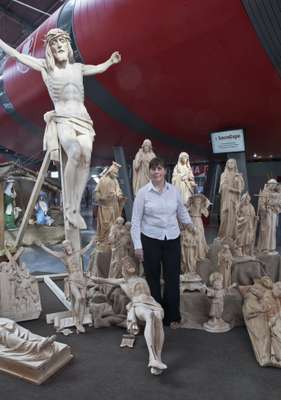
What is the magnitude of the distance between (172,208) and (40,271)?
3740mm

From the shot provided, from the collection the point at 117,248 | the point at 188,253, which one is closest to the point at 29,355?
the point at 117,248

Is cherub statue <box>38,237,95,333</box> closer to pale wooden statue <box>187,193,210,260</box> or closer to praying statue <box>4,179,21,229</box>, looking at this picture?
pale wooden statue <box>187,193,210,260</box>

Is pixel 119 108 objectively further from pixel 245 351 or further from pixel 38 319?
pixel 245 351

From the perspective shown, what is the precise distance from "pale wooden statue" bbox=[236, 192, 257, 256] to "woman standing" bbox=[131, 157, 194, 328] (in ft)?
5.35

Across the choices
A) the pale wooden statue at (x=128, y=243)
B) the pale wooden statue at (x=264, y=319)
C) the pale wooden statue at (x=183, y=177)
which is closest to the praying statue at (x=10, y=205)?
the pale wooden statue at (x=183, y=177)

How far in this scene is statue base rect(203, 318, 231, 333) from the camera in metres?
3.28

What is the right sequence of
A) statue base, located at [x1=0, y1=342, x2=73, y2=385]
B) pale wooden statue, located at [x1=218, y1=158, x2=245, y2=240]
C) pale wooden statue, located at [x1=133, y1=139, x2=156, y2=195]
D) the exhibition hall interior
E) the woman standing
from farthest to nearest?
pale wooden statue, located at [x1=218, y1=158, x2=245, y2=240], pale wooden statue, located at [x1=133, y1=139, x2=156, y2=195], the woman standing, the exhibition hall interior, statue base, located at [x1=0, y1=342, x2=73, y2=385]

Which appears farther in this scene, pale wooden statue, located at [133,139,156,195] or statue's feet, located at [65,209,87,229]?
pale wooden statue, located at [133,139,156,195]

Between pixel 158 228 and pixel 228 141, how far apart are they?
438cm

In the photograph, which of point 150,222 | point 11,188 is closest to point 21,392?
point 150,222

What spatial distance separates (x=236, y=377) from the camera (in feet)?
8.20

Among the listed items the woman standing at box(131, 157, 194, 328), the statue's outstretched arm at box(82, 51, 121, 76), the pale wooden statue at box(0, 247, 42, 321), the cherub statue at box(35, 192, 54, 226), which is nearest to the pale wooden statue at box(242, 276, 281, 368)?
the woman standing at box(131, 157, 194, 328)

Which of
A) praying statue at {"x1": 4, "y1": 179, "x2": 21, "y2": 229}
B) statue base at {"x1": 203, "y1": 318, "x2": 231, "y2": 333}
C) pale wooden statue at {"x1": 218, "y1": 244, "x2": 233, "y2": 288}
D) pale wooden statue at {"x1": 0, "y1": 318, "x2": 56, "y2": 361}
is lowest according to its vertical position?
statue base at {"x1": 203, "y1": 318, "x2": 231, "y2": 333}

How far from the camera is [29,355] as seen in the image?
249 cm
